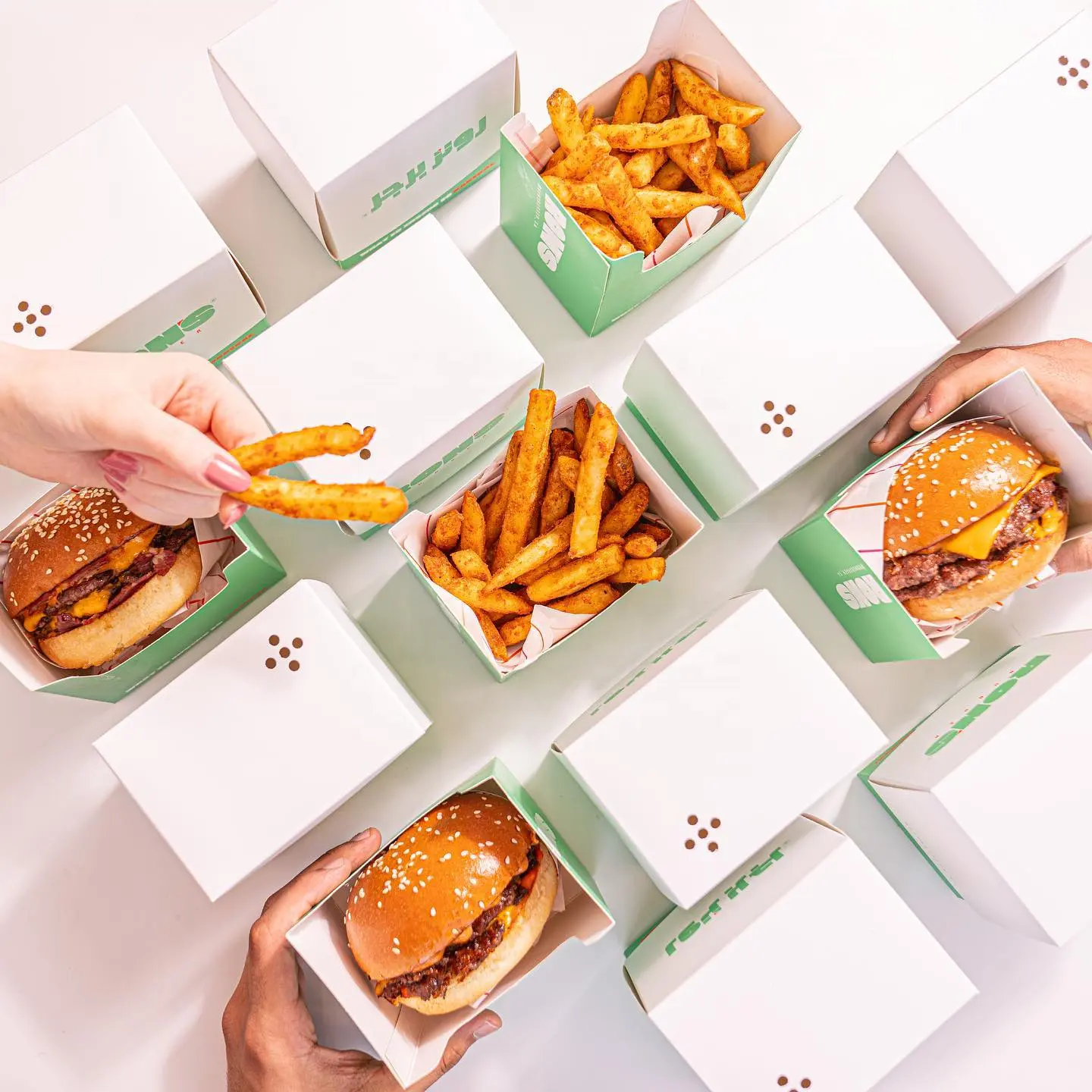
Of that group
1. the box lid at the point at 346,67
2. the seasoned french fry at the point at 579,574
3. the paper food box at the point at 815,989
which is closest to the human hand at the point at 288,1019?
the paper food box at the point at 815,989

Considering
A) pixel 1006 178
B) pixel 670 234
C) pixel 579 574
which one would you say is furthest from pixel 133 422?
pixel 1006 178

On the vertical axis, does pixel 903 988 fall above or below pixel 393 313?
below

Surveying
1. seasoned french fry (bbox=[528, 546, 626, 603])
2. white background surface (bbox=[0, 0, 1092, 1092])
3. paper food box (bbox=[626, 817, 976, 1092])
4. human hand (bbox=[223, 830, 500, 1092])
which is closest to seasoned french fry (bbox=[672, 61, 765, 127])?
white background surface (bbox=[0, 0, 1092, 1092])

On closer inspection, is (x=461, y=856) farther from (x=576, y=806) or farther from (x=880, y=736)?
(x=880, y=736)

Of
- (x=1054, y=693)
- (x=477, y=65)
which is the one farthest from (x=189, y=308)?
(x=1054, y=693)

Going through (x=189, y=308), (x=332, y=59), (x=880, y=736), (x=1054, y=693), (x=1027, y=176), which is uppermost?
(x=332, y=59)

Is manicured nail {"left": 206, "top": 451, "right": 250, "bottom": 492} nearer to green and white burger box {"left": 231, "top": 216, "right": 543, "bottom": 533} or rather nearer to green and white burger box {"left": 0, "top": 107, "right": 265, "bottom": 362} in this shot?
green and white burger box {"left": 231, "top": 216, "right": 543, "bottom": 533}
